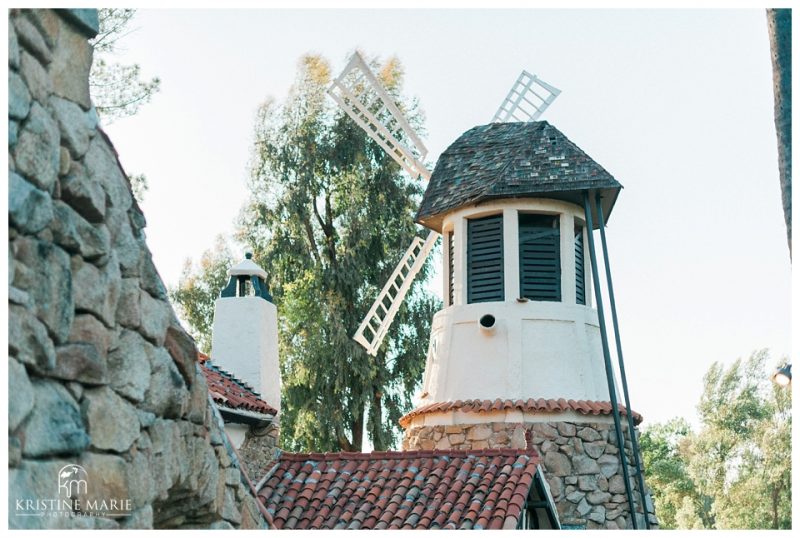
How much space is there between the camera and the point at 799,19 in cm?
623

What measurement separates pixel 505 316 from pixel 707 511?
16075 mm

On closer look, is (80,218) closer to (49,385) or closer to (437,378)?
(49,385)

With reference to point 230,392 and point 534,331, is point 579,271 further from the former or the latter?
point 230,392

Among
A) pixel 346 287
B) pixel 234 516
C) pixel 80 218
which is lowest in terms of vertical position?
pixel 234 516

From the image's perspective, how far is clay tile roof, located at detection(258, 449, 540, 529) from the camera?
9.05 metres

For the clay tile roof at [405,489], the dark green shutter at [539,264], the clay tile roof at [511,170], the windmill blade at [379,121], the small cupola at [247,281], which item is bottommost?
the clay tile roof at [405,489]

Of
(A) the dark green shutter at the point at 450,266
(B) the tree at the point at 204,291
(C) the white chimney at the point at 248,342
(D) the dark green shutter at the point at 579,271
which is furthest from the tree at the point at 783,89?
(B) the tree at the point at 204,291

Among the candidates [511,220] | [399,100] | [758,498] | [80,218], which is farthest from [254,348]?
[758,498]

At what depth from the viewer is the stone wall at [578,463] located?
40.8ft

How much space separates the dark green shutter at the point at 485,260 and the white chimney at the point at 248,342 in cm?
270

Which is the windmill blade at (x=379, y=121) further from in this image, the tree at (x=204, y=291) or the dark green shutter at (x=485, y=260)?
the tree at (x=204, y=291)

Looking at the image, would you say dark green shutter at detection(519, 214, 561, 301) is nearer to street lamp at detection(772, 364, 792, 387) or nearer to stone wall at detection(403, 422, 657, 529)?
stone wall at detection(403, 422, 657, 529)

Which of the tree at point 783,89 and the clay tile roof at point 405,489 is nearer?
the tree at point 783,89

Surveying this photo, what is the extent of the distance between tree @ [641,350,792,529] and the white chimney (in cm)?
1425
